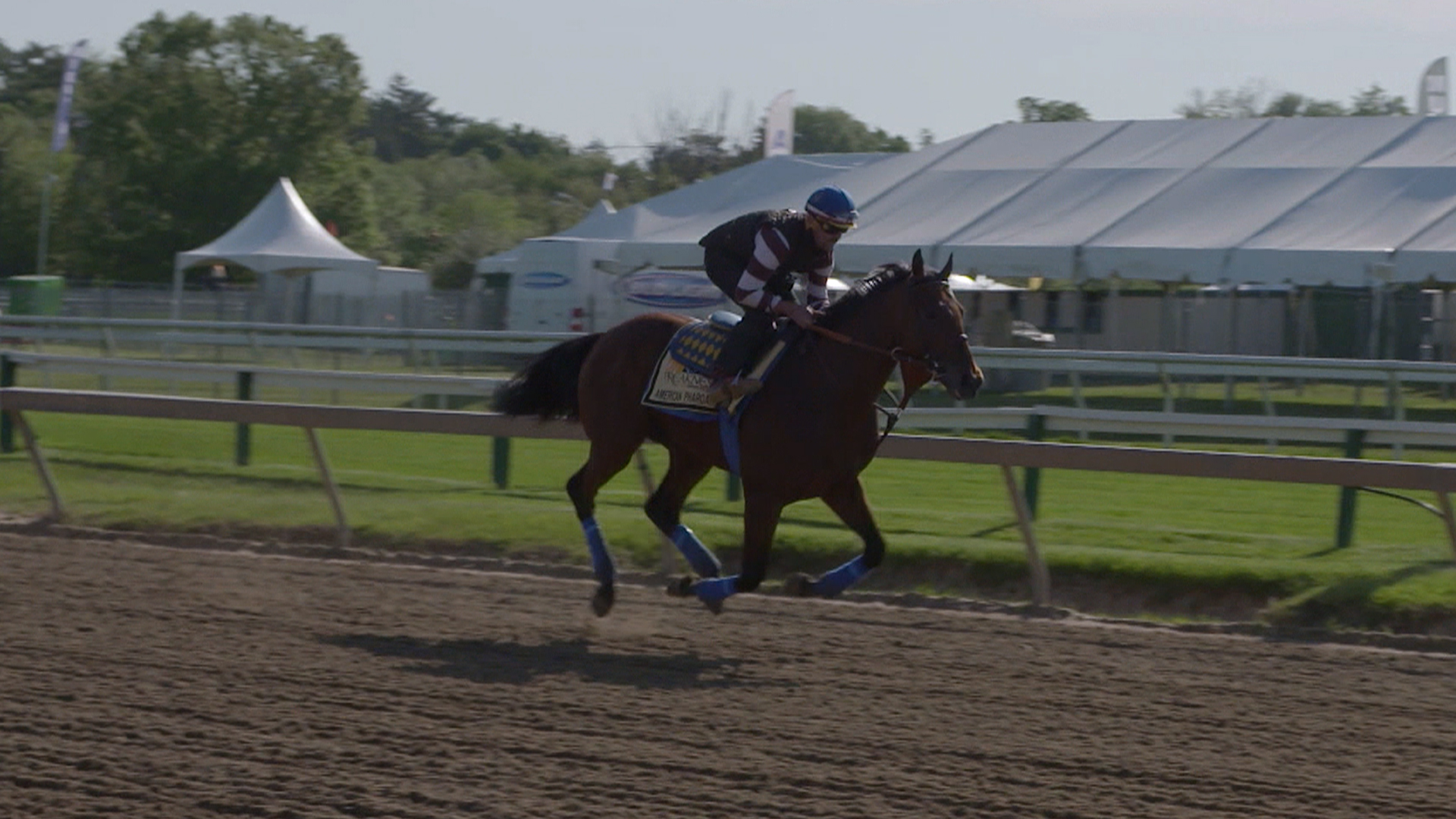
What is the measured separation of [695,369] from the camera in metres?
7.82

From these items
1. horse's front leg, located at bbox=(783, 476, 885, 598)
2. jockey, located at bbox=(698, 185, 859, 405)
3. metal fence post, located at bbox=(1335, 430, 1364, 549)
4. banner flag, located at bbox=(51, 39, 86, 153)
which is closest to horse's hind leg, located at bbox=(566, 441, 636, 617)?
jockey, located at bbox=(698, 185, 859, 405)

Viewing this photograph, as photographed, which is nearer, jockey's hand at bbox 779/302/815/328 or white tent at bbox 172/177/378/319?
jockey's hand at bbox 779/302/815/328

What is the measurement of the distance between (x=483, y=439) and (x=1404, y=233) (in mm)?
12632

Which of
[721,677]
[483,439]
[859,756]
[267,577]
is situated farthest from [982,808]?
[483,439]

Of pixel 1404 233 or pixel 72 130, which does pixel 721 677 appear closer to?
pixel 1404 233

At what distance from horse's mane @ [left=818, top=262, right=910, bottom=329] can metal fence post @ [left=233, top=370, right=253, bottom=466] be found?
6467mm

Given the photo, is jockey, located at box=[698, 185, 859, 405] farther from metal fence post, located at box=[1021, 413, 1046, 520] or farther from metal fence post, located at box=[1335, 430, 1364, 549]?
metal fence post, located at box=[1335, 430, 1364, 549]

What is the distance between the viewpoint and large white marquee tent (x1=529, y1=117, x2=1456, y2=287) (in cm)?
2189

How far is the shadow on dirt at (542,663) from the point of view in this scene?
6.56 meters

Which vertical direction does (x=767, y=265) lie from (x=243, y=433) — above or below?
above

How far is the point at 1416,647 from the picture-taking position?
7770mm

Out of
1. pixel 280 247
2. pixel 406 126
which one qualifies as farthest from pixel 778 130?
pixel 406 126

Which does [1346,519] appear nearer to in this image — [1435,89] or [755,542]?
[755,542]

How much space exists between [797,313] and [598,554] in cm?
148
